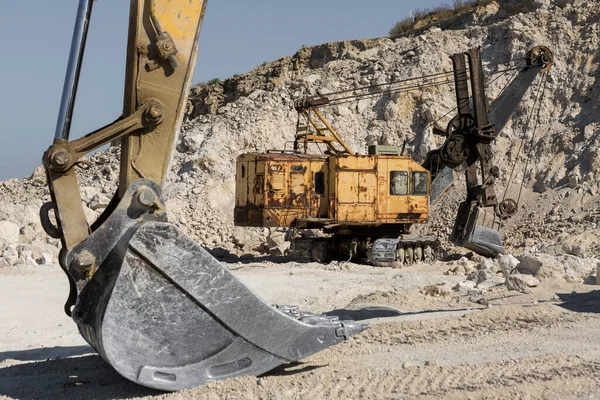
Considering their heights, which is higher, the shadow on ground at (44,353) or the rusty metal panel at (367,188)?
the rusty metal panel at (367,188)

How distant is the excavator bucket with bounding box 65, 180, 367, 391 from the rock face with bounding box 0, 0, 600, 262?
16424 mm

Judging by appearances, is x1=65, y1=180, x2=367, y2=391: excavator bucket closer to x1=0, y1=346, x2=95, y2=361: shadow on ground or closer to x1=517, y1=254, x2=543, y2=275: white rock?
x1=0, y1=346, x2=95, y2=361: shadow on ground

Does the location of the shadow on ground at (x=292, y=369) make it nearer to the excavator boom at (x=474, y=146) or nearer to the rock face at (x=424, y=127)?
the excavator boom at (x=474, y=146)

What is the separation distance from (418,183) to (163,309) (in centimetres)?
1413

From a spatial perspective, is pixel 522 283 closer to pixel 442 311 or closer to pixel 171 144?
pixel 442 311

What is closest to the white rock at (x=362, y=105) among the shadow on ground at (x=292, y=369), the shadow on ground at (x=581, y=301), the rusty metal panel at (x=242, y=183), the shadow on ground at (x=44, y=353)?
the rusty metal panel at (x=242, y=183)

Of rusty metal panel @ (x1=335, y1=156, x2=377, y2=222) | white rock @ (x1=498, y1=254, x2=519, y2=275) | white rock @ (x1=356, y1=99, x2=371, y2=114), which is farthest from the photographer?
white rock @ (x1=356, y1=99, x2=371, y2=114)

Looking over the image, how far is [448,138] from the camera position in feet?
46.3

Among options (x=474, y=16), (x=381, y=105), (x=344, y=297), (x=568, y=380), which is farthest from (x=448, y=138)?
(x=474, y=16)

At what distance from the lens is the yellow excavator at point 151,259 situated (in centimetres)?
469

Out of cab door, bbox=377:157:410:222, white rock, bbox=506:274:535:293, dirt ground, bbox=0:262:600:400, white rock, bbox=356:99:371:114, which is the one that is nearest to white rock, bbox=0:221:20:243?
cab door, bbox=377:157:410:222

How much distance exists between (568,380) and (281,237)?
16.9m

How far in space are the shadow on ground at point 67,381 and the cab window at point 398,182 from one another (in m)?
12.6

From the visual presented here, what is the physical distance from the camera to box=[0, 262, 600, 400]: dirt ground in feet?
16.3
